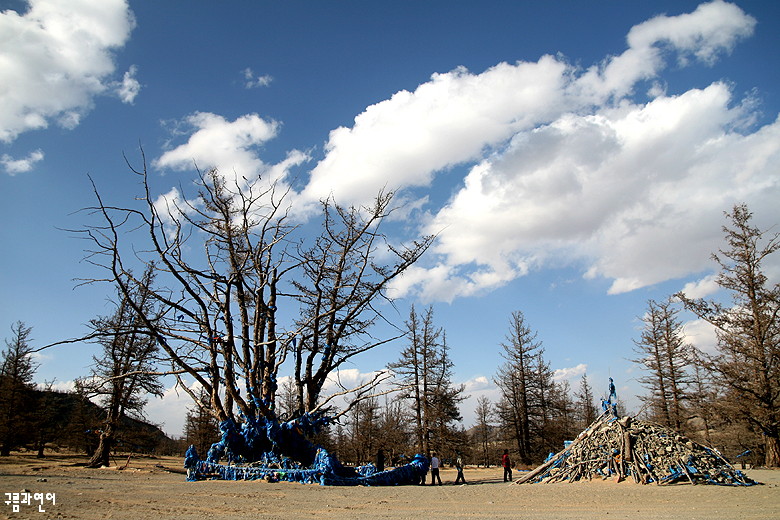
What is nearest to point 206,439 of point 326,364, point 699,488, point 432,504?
point 326,364

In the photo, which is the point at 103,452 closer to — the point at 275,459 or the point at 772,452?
the point at 275,459

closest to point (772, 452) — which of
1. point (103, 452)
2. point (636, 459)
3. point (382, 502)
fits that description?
point (636, 459)

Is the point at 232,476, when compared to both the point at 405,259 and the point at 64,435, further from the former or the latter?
the point at 64,435

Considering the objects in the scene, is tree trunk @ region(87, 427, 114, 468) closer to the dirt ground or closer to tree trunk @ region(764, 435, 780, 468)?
the dirt ground

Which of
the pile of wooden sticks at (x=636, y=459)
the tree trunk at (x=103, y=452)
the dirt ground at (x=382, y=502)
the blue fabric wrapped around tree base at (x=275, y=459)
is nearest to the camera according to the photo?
the dirt ground at (x=382, y=502)

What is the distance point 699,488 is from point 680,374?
2189 centimetres

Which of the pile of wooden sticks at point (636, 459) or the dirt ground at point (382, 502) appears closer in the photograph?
the dirt ground at point (382, 502)

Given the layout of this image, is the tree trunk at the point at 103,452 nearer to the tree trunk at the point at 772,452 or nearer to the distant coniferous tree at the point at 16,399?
the distant coniferous tree at the point at 16,399

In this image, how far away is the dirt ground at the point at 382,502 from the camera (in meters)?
8.33

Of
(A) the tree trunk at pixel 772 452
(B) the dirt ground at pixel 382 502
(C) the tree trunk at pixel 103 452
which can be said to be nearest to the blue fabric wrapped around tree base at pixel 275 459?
(B) the dirt ground at pixel 382 502

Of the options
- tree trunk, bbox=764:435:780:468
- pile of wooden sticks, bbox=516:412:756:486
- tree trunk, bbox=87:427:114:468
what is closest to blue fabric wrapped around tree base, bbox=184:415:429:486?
pile of wooden sticks, bbox=516:412:756:486

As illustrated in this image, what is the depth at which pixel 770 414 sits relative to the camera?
21.4 metres

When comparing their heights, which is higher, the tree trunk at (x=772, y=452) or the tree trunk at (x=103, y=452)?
the tree trunk at (x=103, y=452)

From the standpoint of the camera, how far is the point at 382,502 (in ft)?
35.5
